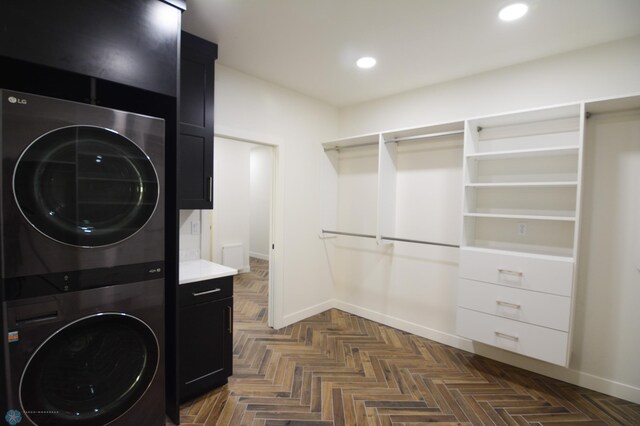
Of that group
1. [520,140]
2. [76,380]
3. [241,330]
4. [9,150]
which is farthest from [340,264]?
[9,150]

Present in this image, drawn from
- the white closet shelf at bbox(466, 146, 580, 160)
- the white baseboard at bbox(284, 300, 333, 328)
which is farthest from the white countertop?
the white closet shelf at bbox(466, 146, 580, 160)

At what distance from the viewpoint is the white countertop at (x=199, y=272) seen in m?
2.14

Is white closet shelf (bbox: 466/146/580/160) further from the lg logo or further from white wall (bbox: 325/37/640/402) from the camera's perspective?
the lg logo

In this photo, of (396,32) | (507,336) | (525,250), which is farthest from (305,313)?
(396,32)

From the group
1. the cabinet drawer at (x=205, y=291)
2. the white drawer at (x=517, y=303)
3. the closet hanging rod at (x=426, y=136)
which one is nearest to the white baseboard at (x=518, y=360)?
the white drawer at (x=517, y=303)

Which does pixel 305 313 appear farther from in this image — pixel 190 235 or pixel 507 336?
pixel 507 336

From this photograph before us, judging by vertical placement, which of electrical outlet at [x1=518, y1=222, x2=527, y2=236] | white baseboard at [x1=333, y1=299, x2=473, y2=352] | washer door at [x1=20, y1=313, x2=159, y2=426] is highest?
electrical outlet at [x1=518, y1=222, x2=527, y2=236]

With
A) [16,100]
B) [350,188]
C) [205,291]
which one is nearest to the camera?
[16,100]

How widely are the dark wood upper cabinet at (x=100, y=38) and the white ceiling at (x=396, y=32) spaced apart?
1.68ft

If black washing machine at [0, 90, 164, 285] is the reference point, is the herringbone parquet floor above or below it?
below

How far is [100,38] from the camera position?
4.78ft

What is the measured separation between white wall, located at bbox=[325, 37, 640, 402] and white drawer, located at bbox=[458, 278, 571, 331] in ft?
1.39

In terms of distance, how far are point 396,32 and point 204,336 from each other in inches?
102

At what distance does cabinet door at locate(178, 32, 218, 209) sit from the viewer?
2256 mm
